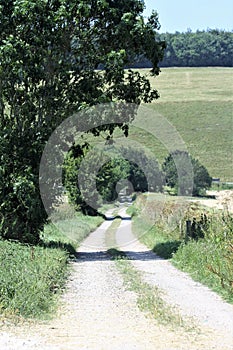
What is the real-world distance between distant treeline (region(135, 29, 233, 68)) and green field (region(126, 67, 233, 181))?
7.94m

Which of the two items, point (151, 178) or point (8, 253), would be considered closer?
point (8, 253)

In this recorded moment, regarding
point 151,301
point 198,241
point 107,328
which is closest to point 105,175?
point 198,241

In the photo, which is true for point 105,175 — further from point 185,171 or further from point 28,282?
point 28,282

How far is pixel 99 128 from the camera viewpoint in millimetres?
24594

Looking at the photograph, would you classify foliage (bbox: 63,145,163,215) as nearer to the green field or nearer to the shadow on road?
the green field

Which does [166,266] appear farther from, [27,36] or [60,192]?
[27,36]

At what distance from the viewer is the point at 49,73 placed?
968 inches

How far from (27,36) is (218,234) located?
10.1 metres

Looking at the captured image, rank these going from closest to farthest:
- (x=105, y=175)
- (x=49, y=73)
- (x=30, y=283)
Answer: (x=30, y=283), (x=49, y=73), (x=105, y=175)

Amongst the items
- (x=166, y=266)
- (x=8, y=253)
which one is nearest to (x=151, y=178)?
(x=166, y=266)

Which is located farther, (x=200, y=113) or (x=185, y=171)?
(x=200, y=113)

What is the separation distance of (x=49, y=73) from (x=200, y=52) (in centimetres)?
12638

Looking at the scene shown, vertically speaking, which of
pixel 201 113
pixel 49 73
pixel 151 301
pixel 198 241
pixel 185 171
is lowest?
pixel 185 171

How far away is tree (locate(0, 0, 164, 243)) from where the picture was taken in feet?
75.7
